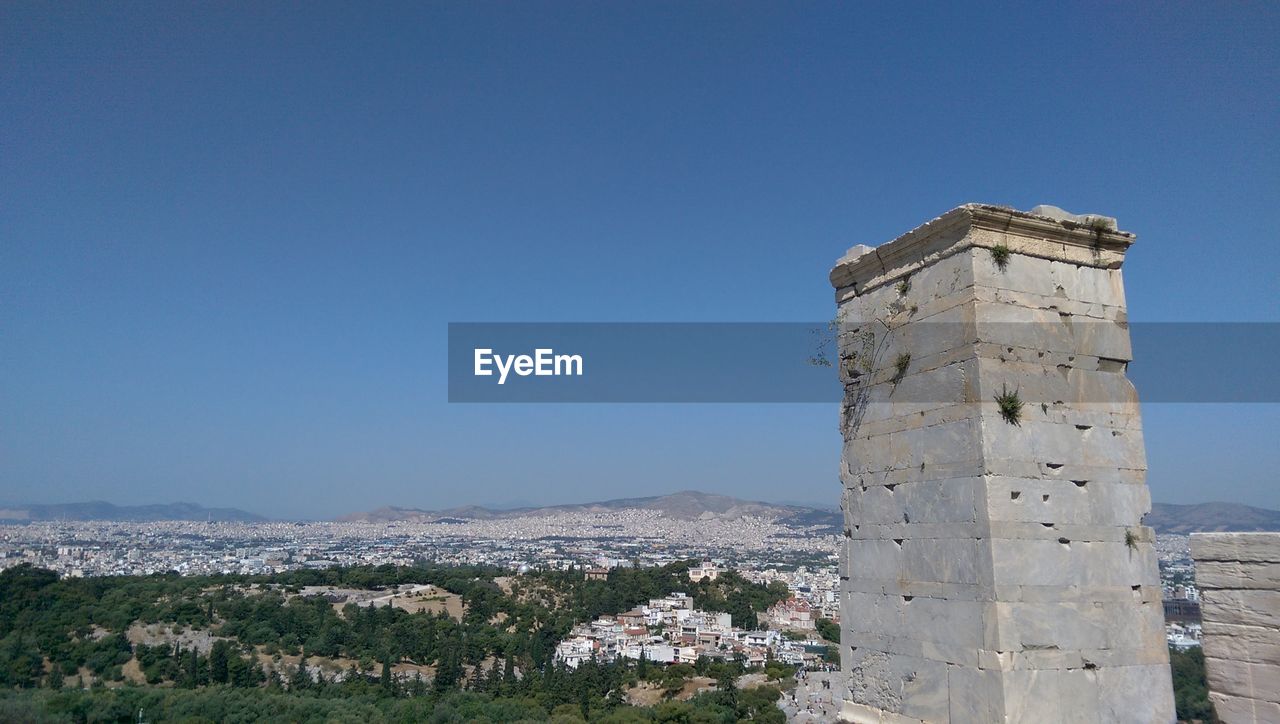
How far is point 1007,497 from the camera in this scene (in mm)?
4996

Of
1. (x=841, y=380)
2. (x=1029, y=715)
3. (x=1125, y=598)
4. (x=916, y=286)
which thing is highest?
(x=916, y=286)

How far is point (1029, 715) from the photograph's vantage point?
4.84 m

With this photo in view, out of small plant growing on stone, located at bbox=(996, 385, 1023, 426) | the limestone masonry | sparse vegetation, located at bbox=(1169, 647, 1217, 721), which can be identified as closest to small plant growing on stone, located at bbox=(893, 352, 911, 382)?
small plant growing on stone, located at bbox=(996, 385, 1023, 426)

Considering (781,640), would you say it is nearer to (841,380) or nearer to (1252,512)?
(1252,512)

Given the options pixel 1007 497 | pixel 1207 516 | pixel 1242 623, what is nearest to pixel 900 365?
pixel 1007 497

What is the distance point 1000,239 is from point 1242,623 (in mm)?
2624

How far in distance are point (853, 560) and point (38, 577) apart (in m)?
70.3

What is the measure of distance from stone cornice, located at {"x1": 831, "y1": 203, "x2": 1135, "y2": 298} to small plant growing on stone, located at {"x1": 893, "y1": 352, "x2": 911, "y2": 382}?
608 millimetres

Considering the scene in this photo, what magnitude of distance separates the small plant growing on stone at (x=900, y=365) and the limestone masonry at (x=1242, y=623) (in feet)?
6.55

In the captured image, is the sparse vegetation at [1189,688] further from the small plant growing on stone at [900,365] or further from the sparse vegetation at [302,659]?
the sparse vegetation at [302,659]

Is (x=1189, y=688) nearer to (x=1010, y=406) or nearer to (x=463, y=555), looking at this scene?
(x=1010, y=406)

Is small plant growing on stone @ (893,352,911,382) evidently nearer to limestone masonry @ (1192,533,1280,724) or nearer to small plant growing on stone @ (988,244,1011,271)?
small plant growing on stone @ (988,244,1011,271)

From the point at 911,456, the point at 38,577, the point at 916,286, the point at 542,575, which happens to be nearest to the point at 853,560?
the point at 911,456

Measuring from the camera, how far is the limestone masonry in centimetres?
447
